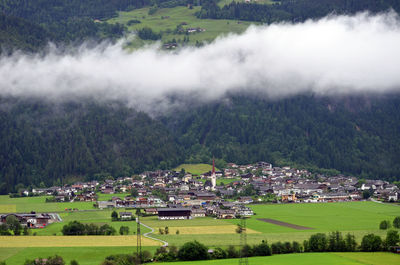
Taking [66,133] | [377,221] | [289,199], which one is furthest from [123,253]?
[66,133]

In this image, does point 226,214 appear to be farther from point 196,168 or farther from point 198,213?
point 196,168

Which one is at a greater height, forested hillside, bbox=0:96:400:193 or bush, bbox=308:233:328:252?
bush, bbox=308:233:328:252

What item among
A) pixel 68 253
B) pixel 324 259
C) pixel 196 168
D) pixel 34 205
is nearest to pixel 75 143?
pixel 196 168

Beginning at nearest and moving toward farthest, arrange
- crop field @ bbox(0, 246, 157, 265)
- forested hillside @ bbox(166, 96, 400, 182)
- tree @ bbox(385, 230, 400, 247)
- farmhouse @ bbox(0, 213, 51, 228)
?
crop field @ bbox(0, 246, 157, 265), tree @ bbox(385, 230, 400, 247), farmhouse @ bbox(0, 213, 51, 228), forested hillside @ bbox(166, 96, 400, 182)

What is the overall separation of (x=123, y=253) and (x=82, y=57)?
420 feet

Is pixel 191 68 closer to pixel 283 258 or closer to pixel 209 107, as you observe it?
pixel 209 107

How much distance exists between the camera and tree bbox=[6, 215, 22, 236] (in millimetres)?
72231

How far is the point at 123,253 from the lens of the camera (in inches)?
2282

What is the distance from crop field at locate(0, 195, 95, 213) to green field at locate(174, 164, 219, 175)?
34.3 metres

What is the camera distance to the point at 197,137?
155m

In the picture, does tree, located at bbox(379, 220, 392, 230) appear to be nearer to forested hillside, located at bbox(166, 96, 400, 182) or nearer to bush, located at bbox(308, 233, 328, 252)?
bush, located at bbox(308, 233, 328, 252)

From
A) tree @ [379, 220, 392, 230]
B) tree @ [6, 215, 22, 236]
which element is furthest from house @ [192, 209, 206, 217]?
tree @ [379, 220, 392, 230]

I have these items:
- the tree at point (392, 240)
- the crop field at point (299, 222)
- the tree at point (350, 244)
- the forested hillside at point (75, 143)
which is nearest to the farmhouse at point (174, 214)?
the crop field at point (299, 222)

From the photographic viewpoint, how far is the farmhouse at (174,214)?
86.4 m
